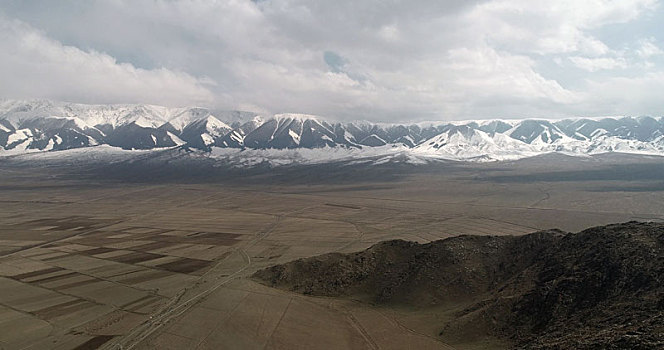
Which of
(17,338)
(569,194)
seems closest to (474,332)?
(17,338)

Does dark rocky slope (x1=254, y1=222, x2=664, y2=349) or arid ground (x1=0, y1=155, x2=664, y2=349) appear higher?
dark rocky slope (x1=254, y1=222, x2=664, y2=349)

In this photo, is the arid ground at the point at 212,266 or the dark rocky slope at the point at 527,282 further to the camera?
the arid ground at the point at 212,266

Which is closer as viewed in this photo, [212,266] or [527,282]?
[527,282]

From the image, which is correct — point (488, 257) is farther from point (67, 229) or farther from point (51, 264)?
point (67, 229)

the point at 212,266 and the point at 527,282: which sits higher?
the point at 527,282

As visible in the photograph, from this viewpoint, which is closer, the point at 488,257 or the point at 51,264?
the point at 488,257

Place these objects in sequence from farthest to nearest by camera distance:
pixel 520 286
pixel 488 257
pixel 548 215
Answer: pixel 548 215
pixel 488 257
pixel 520 286

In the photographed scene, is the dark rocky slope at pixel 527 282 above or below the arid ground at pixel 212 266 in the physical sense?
above

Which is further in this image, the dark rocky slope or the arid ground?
the arid ground
